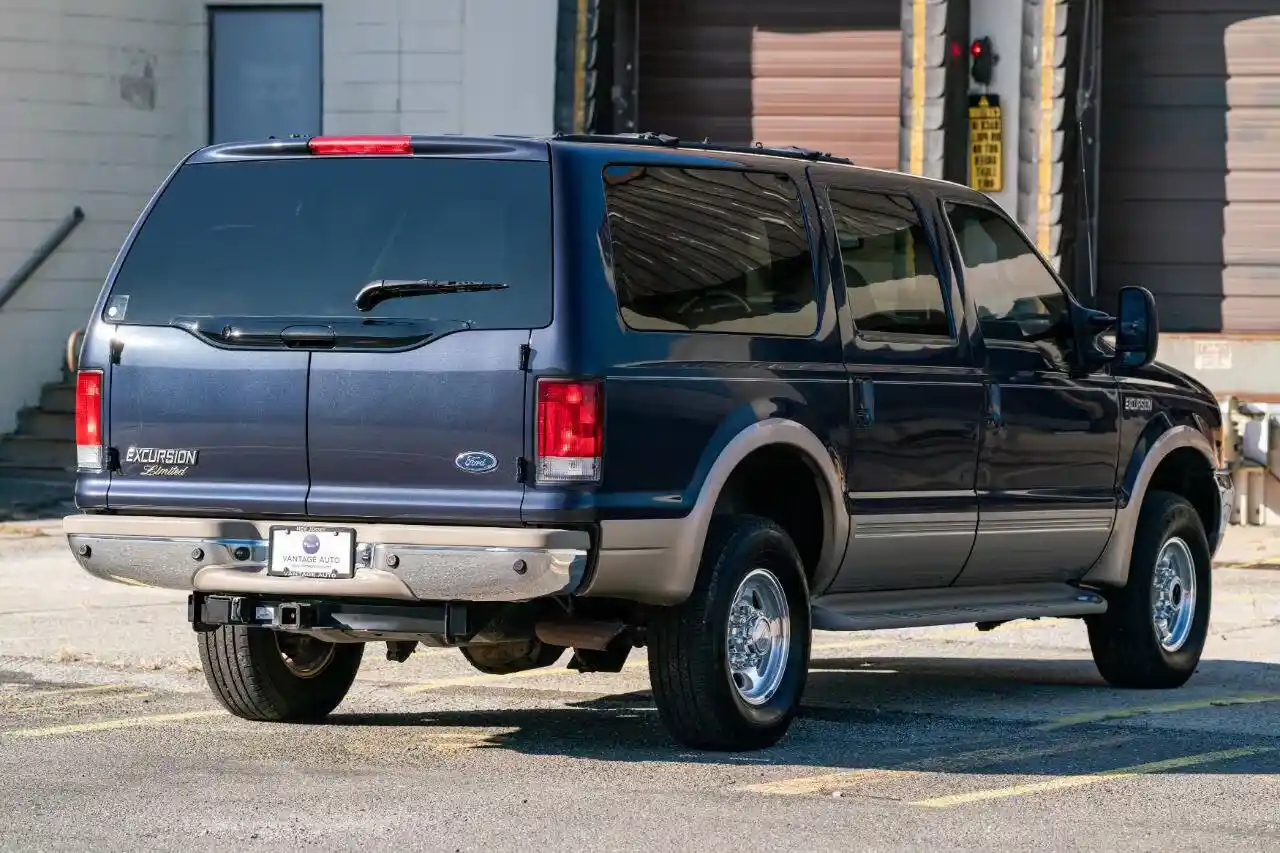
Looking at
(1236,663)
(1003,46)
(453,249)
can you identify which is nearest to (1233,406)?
(1003,46)

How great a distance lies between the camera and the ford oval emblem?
735 cm

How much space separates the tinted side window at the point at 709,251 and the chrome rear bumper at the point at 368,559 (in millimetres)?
835

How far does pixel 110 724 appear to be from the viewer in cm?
850

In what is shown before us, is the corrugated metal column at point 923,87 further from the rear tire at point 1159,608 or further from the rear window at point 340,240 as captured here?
the rear window at point 340,240

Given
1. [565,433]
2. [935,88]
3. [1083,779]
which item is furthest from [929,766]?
[935,88]

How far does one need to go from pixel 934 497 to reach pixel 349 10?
1194 cm

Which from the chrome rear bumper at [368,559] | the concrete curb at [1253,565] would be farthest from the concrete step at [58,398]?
the chrome rear bumper at [368,559]

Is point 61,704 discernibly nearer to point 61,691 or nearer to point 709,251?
point 61,691

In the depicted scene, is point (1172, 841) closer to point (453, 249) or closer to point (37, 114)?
point (453, 249)

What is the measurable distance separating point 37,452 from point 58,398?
0.47 metres

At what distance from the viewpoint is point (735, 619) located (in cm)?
799

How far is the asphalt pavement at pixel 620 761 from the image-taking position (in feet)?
21.6

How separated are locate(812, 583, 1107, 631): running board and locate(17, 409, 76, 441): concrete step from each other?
1085 cm

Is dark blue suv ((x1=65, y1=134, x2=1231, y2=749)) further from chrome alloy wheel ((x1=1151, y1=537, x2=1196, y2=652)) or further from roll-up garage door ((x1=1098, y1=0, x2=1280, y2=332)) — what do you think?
roll-up garage door ((x1=1098, y1=0, x2=1280, y2=332))
